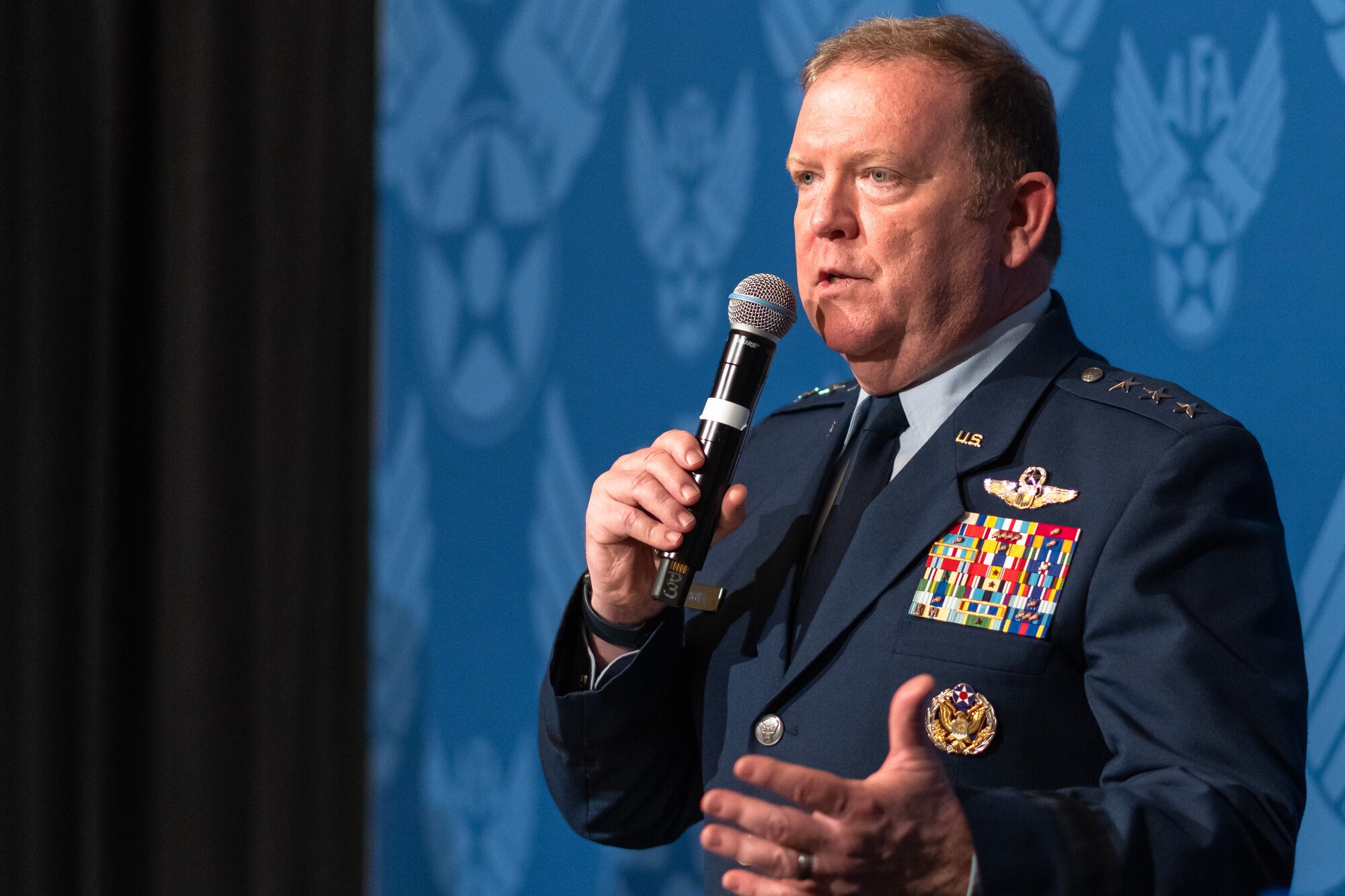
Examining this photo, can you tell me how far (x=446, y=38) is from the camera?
2.73m

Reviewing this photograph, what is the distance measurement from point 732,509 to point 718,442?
9cm

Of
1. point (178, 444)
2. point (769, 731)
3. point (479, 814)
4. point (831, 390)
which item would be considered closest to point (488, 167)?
point (178, 444)

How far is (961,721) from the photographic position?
4.08 ft

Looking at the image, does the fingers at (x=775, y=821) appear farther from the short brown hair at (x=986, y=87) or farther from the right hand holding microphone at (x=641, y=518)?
the short brown hair at (x=986, y=87)

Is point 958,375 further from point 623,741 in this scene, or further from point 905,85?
point 623,741

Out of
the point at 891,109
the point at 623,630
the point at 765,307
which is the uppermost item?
the point at 891,109

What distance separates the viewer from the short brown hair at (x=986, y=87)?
4.78 ft

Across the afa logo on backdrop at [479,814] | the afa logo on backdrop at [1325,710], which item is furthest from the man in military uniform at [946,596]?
the afa logo on backdrop at [479,814]

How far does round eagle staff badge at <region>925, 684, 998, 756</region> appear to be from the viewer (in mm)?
1229

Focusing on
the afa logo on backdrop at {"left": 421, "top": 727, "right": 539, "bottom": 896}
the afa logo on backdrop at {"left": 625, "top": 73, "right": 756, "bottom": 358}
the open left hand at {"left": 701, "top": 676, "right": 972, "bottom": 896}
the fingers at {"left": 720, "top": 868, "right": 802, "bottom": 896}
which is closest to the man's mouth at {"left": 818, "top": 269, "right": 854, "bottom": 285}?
the open left hand at {"left": 701, "top": 676, "right": 972, "bottom": 896}

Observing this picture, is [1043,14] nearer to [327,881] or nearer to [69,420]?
[69,420]

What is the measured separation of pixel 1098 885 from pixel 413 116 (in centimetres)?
221

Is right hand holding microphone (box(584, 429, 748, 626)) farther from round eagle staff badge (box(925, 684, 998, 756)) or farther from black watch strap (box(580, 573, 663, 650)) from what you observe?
round eagle staff badge (box(925, 684, 998, 756))

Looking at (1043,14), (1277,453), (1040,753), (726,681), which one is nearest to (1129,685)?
(1040,753)
